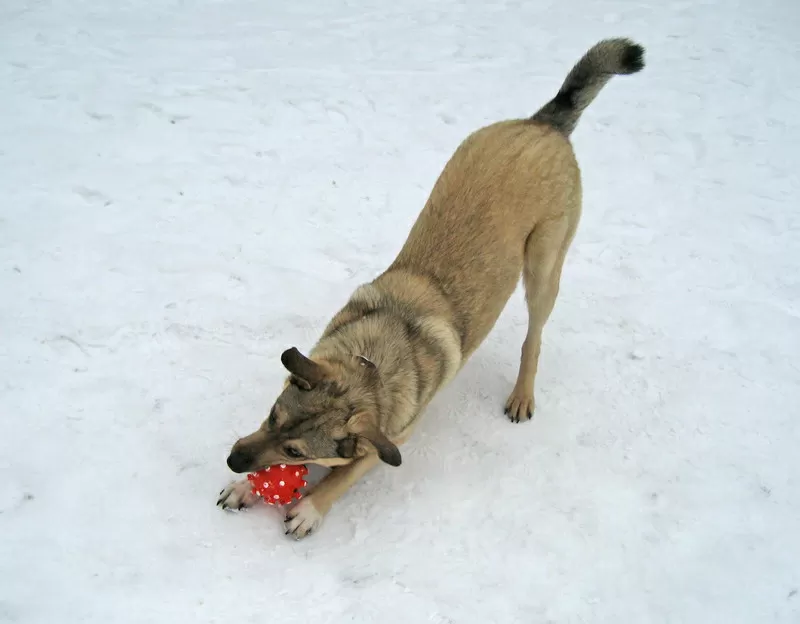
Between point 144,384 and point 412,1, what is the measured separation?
628cm

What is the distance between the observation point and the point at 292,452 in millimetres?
3346

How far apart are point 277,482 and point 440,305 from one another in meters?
1.29

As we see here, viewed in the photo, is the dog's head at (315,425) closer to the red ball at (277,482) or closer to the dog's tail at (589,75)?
the red ball at (277,482)

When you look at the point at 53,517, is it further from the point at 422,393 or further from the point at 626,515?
the point at 626,515

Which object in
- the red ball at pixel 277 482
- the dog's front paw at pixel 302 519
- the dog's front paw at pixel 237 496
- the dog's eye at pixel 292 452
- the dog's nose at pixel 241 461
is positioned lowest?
the dog's front paw at pixel 302 519

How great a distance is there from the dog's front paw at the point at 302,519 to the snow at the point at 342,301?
0.22 feet

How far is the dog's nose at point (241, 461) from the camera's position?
3.36m

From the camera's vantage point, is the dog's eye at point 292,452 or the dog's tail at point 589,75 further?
the dog's tail at point 589,75

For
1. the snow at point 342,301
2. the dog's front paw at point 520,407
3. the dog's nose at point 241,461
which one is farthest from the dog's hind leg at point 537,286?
the dog's nose at point 241,461

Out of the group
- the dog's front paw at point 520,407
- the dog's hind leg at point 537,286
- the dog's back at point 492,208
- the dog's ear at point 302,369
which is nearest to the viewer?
the dog's ear at point 302,369

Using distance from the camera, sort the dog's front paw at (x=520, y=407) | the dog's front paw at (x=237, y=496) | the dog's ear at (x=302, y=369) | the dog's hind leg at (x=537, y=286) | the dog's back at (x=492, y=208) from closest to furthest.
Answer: the dog's ear at (x=302, y=369) → the dog's front paw at (x=237, y=496) → the dog's back at (x=492, y=208) → the dog's hind leg at (x=537, y=286) → the dog's front paw at (x=520, y=407)

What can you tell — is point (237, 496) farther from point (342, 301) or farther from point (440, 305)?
point (342, 301)

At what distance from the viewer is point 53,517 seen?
3.63 m

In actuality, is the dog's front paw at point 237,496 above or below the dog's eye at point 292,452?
below
